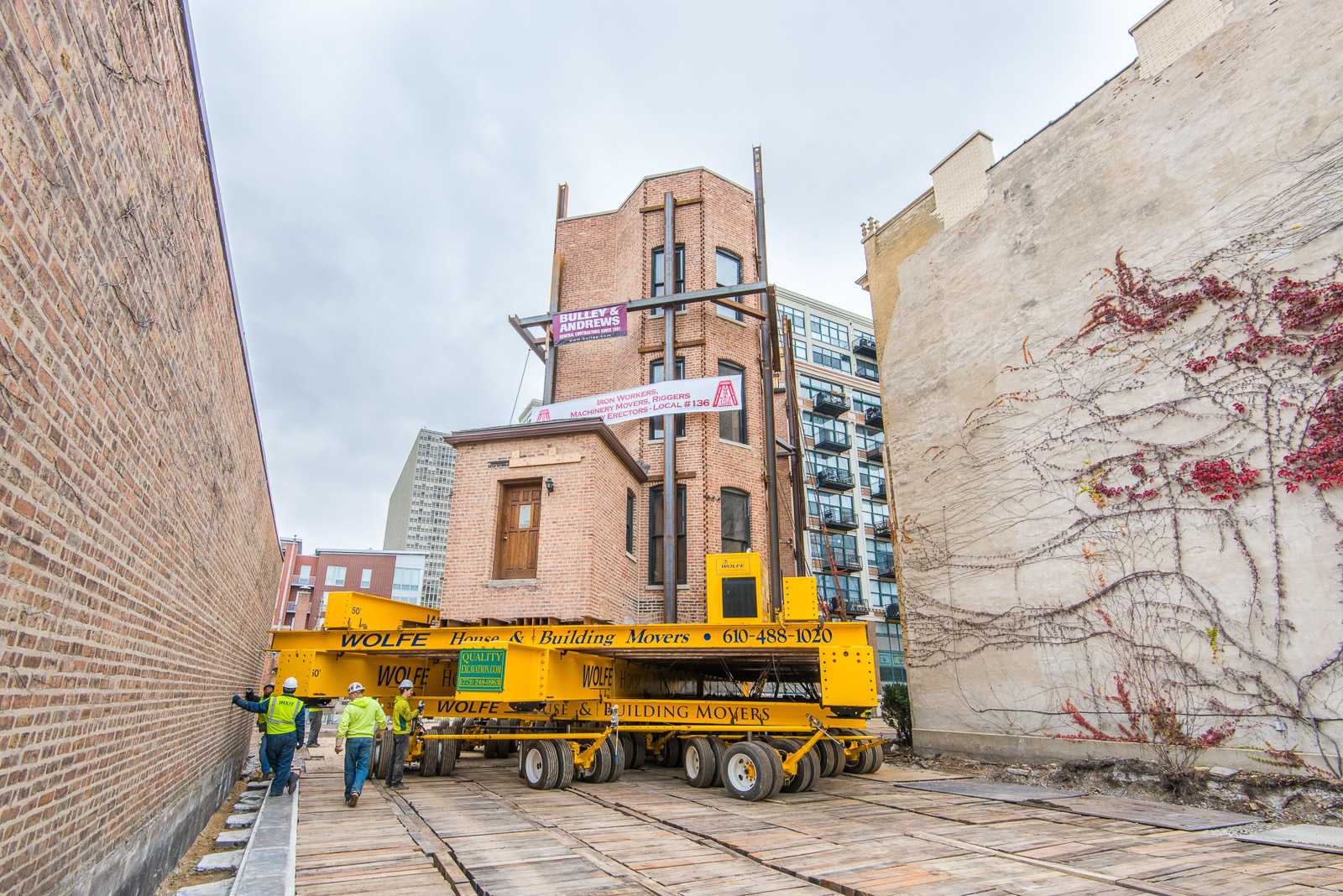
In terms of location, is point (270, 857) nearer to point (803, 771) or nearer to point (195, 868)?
point (195, 868)

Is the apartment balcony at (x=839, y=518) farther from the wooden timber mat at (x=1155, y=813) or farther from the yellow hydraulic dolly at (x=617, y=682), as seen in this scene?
the wooden timber mat at (x=1155, y=813)

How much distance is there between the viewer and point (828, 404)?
51.3m

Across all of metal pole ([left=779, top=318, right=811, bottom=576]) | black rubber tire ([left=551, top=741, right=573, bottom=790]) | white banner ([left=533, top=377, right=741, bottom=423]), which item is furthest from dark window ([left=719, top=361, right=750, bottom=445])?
black rubber tire ([left=551, top=741, right=573, bottom=790])

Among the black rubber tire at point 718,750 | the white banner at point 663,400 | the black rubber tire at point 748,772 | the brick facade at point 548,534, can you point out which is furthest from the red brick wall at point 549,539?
the black rubber tire at point 748,772

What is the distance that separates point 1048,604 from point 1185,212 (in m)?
7.09

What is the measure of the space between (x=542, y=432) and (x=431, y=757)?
251 inches

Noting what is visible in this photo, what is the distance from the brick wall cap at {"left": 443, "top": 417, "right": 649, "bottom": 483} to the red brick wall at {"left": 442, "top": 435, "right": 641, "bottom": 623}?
12 centimetres

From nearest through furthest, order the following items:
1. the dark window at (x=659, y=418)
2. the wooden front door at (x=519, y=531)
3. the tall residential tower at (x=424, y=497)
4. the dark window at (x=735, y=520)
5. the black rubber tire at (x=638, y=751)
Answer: the black rubber tire at (x=638, y=751) → the wooden front door at (x=519, y=531) → the dark window at (x=735, y=520) → the dark window at (x=659, y=418) → the tall residential tower at (x=424, y=497)

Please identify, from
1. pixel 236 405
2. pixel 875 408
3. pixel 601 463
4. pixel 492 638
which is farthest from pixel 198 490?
pixel 875 408

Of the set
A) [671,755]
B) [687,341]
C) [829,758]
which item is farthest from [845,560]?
[829,758]

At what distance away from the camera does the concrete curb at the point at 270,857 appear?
16.9ft

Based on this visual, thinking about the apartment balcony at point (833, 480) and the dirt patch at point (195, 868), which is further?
the apartment balcony at point (833, 480)

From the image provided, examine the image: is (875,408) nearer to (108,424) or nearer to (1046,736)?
(1046,736)

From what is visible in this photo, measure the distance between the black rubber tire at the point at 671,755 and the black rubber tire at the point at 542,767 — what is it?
3721 millimetres
